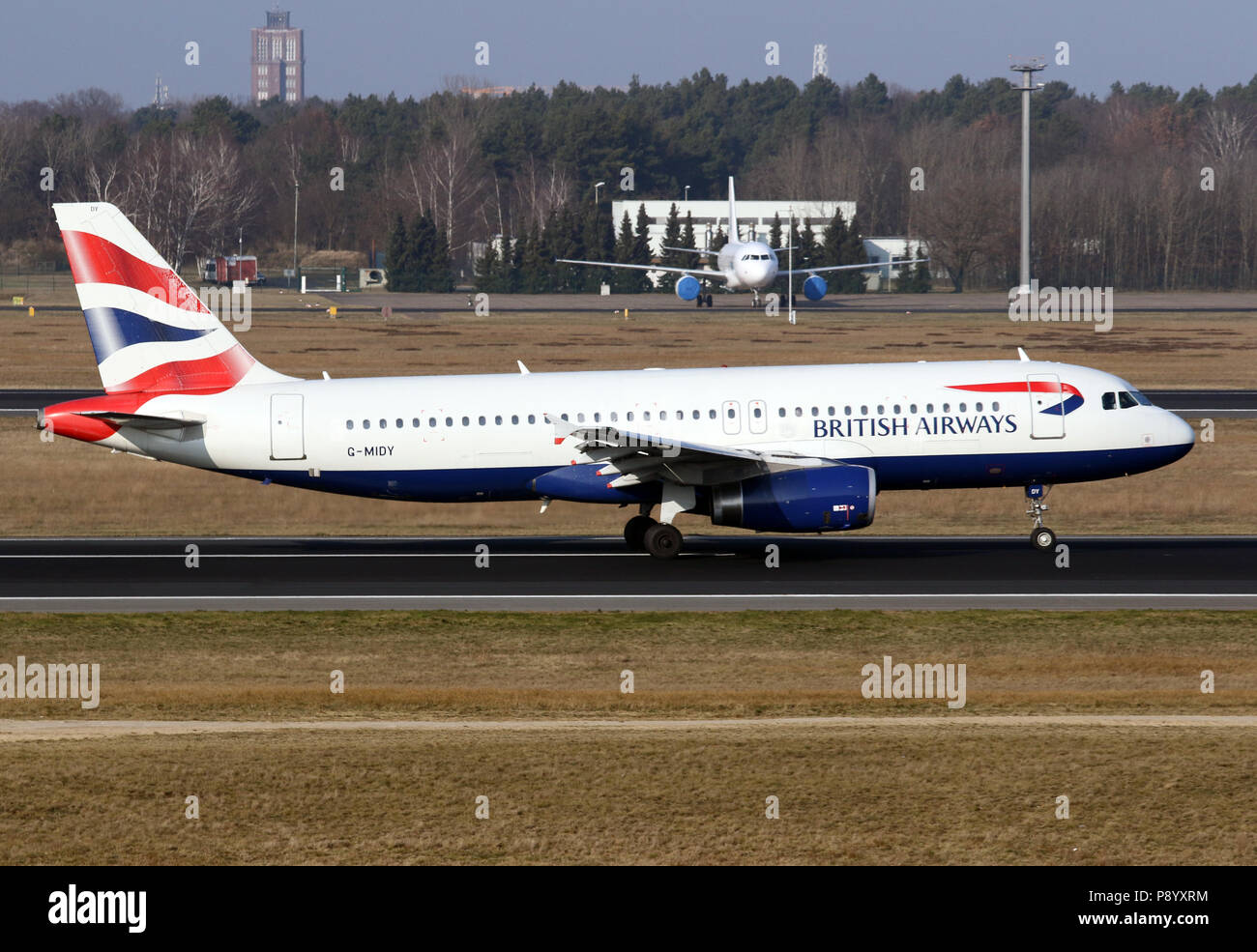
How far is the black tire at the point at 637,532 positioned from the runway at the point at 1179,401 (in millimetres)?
32344

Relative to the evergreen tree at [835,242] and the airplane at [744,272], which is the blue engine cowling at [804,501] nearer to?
the airplane at [744,272]

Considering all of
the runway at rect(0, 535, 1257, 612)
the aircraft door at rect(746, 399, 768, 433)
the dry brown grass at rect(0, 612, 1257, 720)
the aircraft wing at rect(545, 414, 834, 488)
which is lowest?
the dry brown grass at rect(0, 612, 1257, 720)

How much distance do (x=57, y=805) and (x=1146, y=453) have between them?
28453 millimetres

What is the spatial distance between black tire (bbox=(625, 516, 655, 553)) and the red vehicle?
13621 centimetres

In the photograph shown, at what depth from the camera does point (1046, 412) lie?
→ 122ft

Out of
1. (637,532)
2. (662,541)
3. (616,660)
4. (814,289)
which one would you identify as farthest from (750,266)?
(616,660)

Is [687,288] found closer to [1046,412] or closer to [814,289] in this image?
[814,289]

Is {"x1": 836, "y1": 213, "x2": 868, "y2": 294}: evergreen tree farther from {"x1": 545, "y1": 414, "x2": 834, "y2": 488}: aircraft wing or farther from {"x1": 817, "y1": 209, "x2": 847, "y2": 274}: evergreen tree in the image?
{"x1": 545, "y1": 414, "x2": 834, "y2": 488}: aircraft wing

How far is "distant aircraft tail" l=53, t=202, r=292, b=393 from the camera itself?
1460 inches

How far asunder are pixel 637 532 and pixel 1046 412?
33.4 feet

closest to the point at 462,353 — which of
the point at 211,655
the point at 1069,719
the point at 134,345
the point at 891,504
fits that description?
the point at 891,504

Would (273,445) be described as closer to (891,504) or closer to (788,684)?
(788,684)

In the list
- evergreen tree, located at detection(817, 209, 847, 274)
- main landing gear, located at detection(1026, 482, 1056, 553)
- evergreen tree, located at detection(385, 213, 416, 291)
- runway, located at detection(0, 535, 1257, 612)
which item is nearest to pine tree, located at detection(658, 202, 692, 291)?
evergreen tree, located at detection(817, 209, 847, 274)

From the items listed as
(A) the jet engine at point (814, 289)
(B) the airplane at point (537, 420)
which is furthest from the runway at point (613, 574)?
(A) the jet engine at point (814, 289)
